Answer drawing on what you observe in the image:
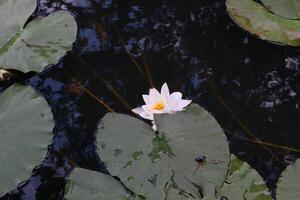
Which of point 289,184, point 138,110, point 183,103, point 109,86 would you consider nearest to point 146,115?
point 138,110

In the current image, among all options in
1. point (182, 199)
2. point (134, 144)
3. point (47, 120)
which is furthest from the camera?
point (47, 120)

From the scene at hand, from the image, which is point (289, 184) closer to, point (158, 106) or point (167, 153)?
point (167, 153)

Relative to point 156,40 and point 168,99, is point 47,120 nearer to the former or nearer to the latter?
point 168,99

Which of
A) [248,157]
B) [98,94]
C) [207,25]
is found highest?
[207,25]

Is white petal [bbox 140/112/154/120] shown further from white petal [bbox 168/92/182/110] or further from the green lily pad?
the green lily pad

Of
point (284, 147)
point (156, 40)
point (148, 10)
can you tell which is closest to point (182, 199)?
point (284, 147)

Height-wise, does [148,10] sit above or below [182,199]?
above
